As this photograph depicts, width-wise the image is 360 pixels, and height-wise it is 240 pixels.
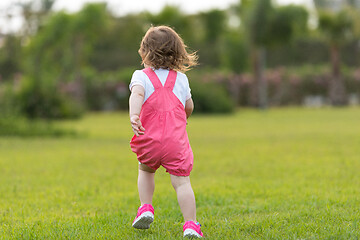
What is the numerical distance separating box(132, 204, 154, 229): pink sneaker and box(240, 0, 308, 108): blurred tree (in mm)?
27689

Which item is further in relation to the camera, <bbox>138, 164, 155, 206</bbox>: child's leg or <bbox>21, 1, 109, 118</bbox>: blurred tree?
<bbox>21, 1, 109, 118</bbox>: blurred tree

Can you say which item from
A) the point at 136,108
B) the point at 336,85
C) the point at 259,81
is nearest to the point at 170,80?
the point at 136,108

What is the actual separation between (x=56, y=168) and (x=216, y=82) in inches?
1024

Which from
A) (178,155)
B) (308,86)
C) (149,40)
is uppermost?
(149,40)

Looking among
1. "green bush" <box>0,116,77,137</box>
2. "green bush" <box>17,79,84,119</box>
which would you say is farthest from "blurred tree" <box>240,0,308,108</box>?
"green bush" <box>0,116,77,137</box>

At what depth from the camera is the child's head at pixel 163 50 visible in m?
3.80

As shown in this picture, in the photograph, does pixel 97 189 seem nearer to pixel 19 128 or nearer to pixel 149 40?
pixel 149 40

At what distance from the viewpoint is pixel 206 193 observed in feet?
19.1

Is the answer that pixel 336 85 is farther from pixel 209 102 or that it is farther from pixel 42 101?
pixel 42 101

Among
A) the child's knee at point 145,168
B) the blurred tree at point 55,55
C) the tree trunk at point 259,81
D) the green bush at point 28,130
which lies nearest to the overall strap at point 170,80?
the child's knee at point 145,168

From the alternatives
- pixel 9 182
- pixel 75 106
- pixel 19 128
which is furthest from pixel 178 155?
pixel 75 106

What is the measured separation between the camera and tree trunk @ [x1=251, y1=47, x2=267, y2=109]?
105ft

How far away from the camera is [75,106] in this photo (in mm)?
24125

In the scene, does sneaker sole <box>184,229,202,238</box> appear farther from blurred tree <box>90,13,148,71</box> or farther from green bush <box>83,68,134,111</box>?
blurred tree <box>90,13,148,71</box>
